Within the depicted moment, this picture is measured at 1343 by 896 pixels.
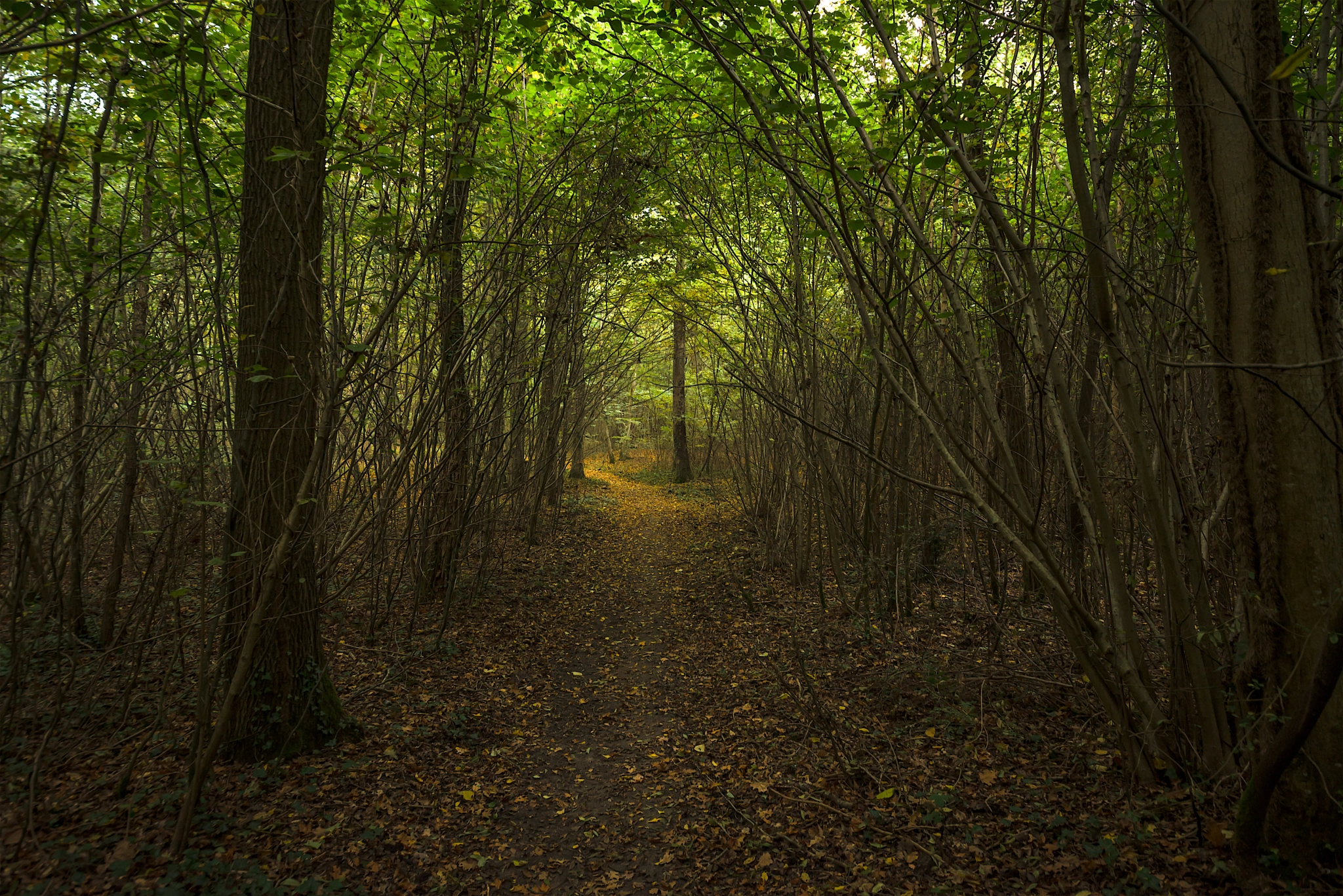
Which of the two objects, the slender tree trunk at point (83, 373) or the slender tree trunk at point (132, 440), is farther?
the slender tree trunk at point (132, 440)

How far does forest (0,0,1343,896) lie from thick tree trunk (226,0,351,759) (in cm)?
3

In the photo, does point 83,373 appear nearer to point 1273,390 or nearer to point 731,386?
point 731,386

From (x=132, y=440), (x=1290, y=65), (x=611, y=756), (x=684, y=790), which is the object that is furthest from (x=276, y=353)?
(x=1290, y=65)

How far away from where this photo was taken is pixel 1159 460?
3.20m

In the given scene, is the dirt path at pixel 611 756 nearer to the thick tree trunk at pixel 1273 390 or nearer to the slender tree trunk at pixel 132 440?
the thick tree trunk at pixel 1273 390

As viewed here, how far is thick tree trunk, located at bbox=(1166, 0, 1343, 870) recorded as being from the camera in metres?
2.25

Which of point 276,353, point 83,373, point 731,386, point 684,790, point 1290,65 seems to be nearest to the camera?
point 1290,65

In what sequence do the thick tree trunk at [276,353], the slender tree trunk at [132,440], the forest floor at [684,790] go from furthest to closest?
1. the slender tree trunk at [132,440]
2. the thick tree trunk at [276,353]
3. the forest floor at [684,790]

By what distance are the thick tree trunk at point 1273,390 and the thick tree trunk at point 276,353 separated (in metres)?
3.85

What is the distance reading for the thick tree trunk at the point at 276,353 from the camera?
3.43m

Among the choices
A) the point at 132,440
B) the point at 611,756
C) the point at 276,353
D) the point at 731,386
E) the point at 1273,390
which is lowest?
the point at 611,756

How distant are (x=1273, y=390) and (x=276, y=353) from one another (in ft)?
14.4

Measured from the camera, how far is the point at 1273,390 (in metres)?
2.29

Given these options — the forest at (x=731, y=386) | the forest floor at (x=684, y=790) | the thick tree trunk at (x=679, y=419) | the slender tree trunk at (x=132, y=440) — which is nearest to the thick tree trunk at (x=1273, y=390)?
the forest at (x=731, y=386)
